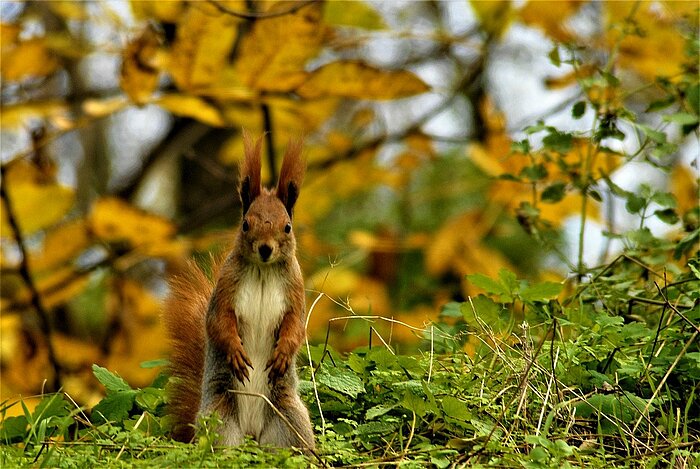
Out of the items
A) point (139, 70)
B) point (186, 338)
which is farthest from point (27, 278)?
point (186, 338)

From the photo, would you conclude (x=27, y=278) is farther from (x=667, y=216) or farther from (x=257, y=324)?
(x=667, y=216)

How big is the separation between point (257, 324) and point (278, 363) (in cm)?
12

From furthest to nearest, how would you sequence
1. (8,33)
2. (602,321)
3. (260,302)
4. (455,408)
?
(8,33) → (602,321) → (260,302) → (455,408)

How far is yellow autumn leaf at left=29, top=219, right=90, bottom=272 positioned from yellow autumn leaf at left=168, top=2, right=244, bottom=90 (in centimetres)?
97

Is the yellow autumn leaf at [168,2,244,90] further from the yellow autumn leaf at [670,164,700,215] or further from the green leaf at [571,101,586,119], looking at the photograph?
the yellow autumn leaf at [670,164,700,215]

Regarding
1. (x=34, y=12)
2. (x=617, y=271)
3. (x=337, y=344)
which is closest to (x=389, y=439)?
(x=617, y=271)

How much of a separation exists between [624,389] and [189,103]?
1408 millimetres

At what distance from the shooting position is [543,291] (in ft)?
8.26

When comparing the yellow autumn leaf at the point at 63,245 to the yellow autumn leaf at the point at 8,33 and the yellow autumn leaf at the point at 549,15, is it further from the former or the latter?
the yellow autumn leaf at the point at 549,15

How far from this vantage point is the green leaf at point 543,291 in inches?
98.7

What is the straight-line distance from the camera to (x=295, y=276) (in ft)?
8.01

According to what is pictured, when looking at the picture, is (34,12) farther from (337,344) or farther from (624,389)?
(624,389)

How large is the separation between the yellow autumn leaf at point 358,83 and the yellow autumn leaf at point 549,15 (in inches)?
29.0

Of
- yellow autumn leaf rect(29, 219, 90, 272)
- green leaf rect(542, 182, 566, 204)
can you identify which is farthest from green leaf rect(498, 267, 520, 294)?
yellow autumn leaf rect(29, 219, 90, 272)
